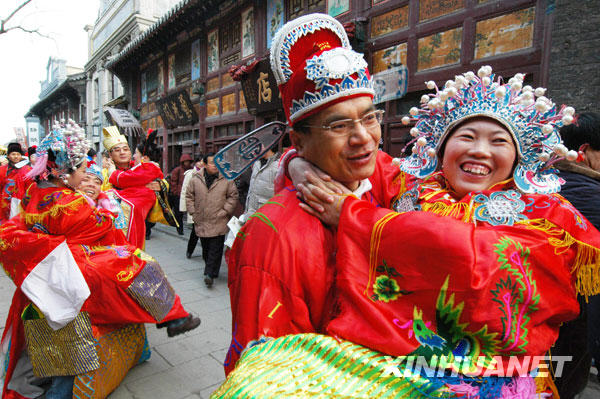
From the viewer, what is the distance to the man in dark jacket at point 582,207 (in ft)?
6.23

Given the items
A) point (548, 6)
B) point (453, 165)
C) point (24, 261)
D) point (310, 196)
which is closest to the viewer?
point (310, 196)

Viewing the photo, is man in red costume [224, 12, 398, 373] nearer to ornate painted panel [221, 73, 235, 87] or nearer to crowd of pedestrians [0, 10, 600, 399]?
crowd of pedestrians [0, 10, 600, 399]

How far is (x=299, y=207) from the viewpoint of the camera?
4.25ft

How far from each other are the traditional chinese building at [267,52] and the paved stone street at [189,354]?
10.2 feet

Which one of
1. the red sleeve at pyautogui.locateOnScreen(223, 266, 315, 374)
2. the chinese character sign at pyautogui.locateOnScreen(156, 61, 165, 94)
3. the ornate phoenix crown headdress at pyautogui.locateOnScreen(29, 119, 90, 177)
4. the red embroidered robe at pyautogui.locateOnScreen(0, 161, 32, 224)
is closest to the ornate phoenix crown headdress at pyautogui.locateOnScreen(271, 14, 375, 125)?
the red sleeve at pyautogui.locateOnScreen(223, 266, 315, 374)

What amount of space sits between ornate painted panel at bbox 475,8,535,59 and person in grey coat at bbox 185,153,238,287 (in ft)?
12.9

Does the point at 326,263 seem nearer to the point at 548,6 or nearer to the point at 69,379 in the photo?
the point at 69,379

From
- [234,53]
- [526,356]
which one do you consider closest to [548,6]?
[526,356]

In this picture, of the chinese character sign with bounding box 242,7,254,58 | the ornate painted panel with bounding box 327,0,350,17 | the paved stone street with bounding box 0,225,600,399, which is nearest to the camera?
the paved stone street with bounding box 0,225,600,399

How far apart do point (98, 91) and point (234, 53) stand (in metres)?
15.9

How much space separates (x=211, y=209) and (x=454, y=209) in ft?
15.3

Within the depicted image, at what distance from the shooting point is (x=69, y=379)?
274cm

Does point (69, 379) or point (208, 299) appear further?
point (208, 299)

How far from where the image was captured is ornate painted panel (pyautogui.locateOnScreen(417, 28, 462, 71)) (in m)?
4.72
